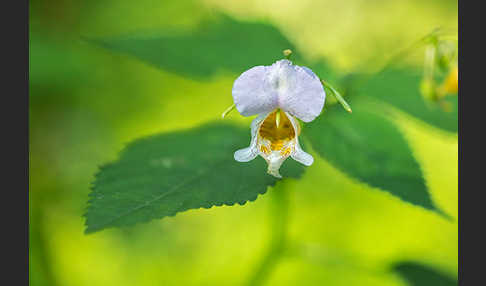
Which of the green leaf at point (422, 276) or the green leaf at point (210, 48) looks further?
the green leaf at point (422, 276)

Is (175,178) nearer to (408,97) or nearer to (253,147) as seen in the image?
(253,147)

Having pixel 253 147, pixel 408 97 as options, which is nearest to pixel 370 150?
pixel 408 97

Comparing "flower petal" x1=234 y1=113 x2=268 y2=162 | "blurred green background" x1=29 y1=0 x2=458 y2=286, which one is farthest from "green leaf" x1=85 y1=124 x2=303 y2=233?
"blurred green background" x1=29 y1=0 x2=458 y2=286

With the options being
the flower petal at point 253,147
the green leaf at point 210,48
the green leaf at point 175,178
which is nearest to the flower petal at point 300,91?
the flower petal at point 253,147

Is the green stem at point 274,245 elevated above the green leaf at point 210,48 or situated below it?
below

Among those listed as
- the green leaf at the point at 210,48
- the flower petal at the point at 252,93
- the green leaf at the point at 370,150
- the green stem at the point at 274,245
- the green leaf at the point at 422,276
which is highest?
the flower petal at the point at 252,93

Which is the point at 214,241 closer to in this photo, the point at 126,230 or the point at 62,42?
the point at 126,230

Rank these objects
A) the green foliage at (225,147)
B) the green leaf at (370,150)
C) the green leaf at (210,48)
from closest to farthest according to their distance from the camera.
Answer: the green foliage at (225,147), the green leaf at (370,150), the green leaf at (210,48)

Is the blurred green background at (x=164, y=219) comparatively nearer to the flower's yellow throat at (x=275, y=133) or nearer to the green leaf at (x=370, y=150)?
the green leaf at (x=370, y=150)
